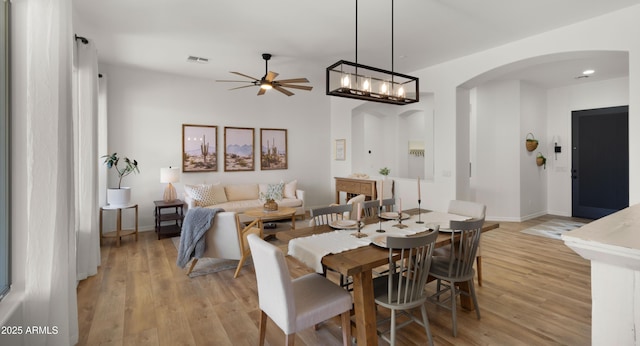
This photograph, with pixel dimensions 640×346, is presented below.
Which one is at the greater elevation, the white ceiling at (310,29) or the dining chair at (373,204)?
the white ceiling at (310,29)

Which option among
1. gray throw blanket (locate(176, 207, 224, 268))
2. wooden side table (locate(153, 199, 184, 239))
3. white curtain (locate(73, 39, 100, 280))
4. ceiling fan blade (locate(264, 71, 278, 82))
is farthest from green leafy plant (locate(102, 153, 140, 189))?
ceiling fan blade (locate(264, 71, 278, 82))

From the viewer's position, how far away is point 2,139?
6.20 feet

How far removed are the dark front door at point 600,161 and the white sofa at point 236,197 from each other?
5924 millimetres

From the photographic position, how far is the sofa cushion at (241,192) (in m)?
6.25

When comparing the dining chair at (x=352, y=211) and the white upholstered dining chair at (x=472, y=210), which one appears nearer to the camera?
the white upholstered dining chair at (x=472, y=210)

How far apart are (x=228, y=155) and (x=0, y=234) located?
4.63 meters

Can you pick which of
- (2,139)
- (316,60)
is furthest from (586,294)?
(2,139)

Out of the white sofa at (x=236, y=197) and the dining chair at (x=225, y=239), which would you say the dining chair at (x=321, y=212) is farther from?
the white sofa at (x=236, y=197)

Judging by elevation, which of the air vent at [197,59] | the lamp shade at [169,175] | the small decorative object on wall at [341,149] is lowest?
the lamp shade at [169,175]

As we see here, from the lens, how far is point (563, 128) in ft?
22.0

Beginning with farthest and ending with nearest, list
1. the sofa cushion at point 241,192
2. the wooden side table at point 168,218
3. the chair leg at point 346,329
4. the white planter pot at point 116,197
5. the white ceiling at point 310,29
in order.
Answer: the sofa cushion at point 241,192, the wooden side table at point 168,218, the white planter pot at point 116,197, the white ceiling at point 310,29, the chair leg at point 346,329

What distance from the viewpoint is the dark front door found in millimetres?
5938

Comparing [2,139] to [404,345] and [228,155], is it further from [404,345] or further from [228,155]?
[228,155]

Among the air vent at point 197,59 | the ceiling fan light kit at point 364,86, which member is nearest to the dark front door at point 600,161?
the ceiling fan light kit at point 364,86
